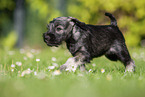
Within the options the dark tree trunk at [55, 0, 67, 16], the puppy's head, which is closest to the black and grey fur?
the puppy's head

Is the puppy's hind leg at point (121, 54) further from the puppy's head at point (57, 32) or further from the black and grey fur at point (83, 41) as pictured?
the puppy's head at point (57, 32)

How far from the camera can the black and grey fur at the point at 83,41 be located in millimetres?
3584

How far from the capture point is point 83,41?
3.71m

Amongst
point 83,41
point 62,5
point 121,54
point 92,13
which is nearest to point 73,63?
point 83,41

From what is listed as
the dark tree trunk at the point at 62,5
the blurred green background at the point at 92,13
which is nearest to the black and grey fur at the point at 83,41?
the blurred green background at the point at 92,13

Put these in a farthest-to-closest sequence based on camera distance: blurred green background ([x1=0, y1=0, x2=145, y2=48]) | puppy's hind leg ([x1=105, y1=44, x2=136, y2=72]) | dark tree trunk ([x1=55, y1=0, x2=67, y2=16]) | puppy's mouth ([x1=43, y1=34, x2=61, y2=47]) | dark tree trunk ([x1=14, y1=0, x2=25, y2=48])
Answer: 1. dark tree trunk ([x1=55, y1=0, x2=67, y2=16])
2. dark tree trunk ([x1=14, y1=0, x2=25, y2=48])
3. blurred green background ([x1=0, y1=0, x2=145, y2=48])
4. puppy's hind leg ([x1=105, y1=44, x2=136, y2=72])
5. puppy's mouth ([x1=43, y1=34, x2=61, y2=47])

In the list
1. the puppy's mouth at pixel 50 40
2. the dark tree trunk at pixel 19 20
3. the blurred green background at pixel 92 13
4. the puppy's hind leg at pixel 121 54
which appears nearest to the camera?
the puppy's mouth at pixel 50 40

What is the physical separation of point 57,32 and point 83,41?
511 mm

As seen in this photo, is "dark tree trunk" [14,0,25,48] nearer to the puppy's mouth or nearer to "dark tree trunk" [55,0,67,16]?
"dark tree trunk" [55,0,67,16]

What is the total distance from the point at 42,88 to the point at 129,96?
0.87 m

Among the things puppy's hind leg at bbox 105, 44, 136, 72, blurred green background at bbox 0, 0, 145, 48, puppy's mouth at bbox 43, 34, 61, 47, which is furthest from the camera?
blurred green background at bbox 0, 0, 145, 48

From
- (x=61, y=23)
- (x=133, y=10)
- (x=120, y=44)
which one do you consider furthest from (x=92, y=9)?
(x=61, y=23)

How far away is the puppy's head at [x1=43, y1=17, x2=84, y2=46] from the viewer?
11.6ft

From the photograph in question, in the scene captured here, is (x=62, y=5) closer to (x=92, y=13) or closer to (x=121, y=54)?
(x=92, y=13)
